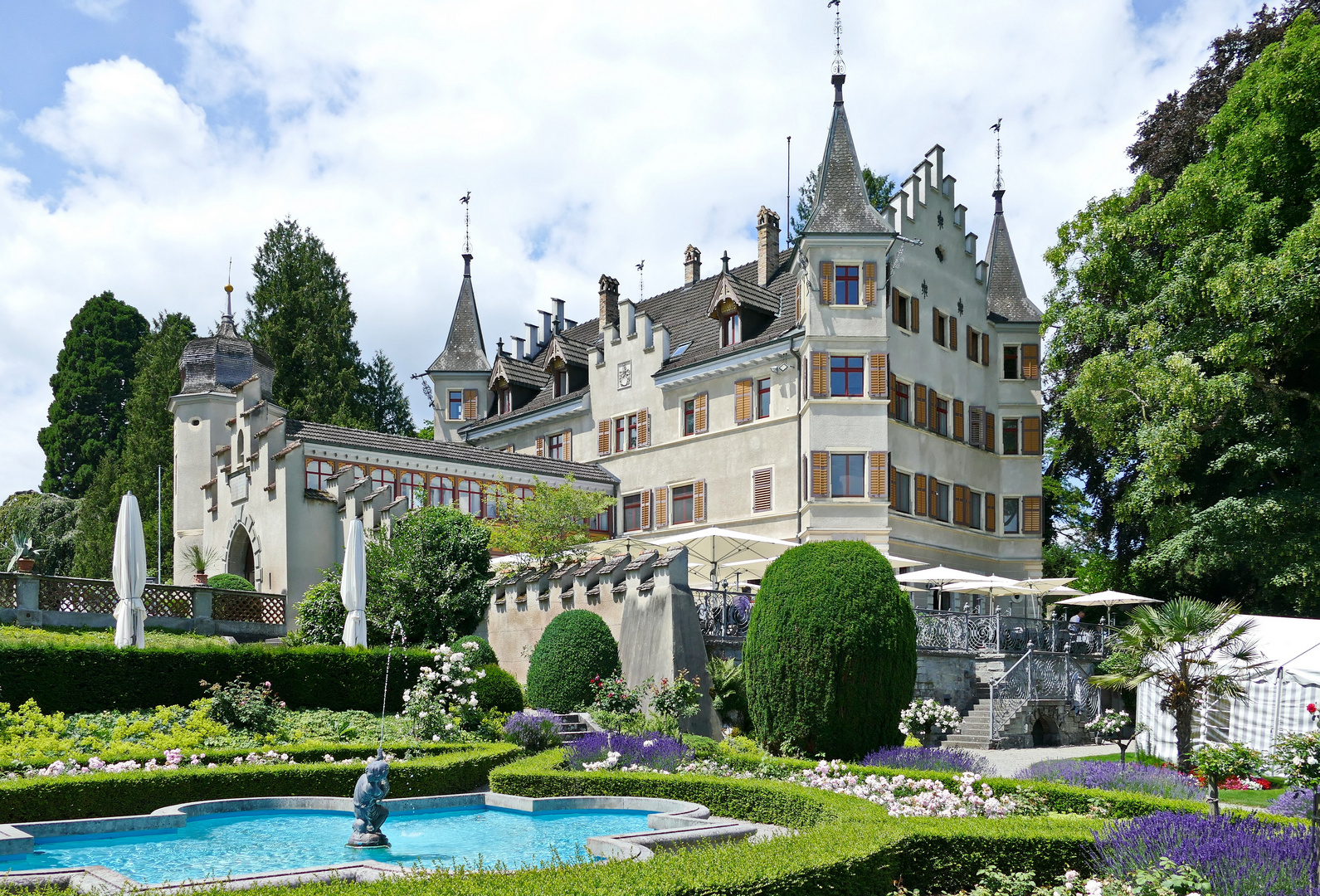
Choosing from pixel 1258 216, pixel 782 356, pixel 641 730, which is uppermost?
pixel 1258 216

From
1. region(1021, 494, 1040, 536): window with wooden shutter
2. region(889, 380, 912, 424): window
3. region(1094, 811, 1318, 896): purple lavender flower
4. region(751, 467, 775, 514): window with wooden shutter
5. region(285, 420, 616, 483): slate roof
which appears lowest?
region(1094, 811, 1318, 896): purple lavender flower

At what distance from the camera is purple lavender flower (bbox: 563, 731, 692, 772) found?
17.9 metres

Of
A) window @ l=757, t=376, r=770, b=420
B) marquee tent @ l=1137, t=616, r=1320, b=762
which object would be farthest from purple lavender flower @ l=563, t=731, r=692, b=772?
window @ l=757, t=376, r=770, b=420

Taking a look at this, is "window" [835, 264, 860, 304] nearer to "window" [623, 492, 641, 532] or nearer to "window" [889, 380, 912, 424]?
"window" [889, 380, 912, 424]

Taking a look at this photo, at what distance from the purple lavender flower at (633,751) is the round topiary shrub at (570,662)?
3.84 meters

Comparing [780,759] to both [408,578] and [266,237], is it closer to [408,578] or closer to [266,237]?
[408,578]

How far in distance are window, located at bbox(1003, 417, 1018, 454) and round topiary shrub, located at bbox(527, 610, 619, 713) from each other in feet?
72.1

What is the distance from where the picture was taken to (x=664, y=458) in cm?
4009

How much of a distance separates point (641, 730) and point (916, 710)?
5223 millimetres

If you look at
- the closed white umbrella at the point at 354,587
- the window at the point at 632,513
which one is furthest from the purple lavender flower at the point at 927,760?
the window at the point at 632,513

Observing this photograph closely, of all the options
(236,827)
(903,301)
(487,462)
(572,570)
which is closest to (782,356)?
(903,301)

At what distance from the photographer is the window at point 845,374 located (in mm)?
34906

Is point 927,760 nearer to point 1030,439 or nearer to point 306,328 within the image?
point 1030,439

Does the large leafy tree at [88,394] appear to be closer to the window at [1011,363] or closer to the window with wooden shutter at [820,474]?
the window with wooden shutter at [820,474]
